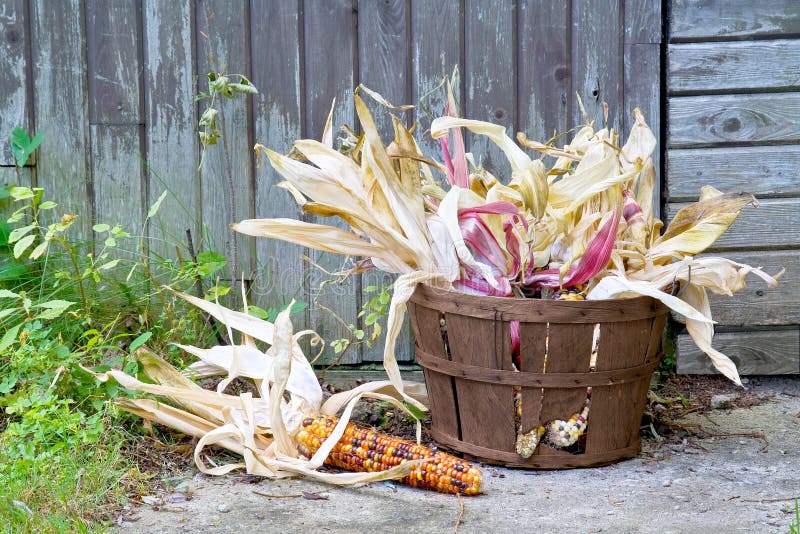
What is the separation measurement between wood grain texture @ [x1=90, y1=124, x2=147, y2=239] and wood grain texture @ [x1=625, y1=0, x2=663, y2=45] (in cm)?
196

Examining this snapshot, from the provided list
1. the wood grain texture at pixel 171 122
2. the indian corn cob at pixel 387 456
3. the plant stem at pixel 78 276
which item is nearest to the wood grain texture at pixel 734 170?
the indian corn cob at pixel 387 456

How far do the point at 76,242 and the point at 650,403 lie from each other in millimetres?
2290

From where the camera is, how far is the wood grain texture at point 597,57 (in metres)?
3.63

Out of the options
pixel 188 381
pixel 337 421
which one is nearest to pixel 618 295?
pixel 337 421

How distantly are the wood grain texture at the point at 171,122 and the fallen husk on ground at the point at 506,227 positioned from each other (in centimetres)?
89

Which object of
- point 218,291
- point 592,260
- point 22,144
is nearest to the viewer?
point 592,260

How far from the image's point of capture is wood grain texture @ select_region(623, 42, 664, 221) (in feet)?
12.0

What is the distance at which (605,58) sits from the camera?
3.65 meters

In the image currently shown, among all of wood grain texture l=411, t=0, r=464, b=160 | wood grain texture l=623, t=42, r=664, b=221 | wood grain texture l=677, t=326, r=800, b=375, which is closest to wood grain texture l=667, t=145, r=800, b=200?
wood grain texture l=623, t=42, r=664, b=221

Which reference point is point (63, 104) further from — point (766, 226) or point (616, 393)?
point (766, 226)

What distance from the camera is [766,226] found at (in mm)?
3727

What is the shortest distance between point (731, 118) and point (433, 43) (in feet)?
3.98

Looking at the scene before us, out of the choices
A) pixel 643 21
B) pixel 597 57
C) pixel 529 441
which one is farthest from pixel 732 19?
pixel 529 441

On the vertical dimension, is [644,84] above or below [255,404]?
above
